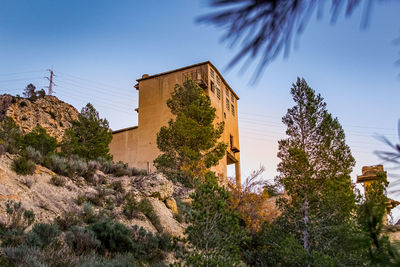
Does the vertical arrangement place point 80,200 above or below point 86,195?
below

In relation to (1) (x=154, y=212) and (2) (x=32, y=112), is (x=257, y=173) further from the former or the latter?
(2) (x=32, y=112)

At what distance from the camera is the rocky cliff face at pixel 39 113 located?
35.8 meters

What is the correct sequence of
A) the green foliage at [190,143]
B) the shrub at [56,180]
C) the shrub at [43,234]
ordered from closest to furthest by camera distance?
the shrub at [43,234] → the shrub at [56,180] → the green foliage at [190,143]

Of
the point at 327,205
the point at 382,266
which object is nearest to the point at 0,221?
the point at 382,266

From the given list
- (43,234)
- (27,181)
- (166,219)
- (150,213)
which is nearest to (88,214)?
(27,181)

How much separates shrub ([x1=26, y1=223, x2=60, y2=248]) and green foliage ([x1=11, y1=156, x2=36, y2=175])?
4391 mm

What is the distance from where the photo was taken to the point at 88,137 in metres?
24.7

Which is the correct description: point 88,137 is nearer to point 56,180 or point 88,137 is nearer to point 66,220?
point 56,180

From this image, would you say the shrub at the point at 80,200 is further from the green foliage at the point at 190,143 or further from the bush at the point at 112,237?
the green foliage at the point at 190,143

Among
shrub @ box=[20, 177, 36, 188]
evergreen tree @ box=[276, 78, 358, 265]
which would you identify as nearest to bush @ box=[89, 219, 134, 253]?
shrub @ box=[20, 177, 36, 188]

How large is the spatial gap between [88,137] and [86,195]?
11.7 m

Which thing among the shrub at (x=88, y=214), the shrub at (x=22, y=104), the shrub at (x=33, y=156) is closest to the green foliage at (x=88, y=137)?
the shrub at (x=33, y=156)

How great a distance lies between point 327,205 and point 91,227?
9.27 metres

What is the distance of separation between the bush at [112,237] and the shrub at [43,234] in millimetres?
1258
